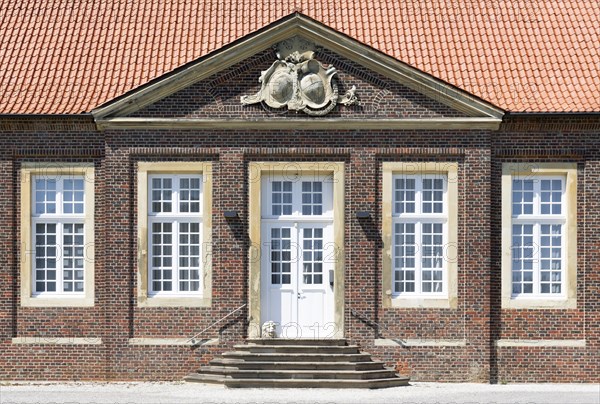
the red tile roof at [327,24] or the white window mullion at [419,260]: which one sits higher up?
the red tile roof at [327,24]

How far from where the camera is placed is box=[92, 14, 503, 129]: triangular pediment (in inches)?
1144

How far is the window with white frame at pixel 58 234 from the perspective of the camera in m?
30.0

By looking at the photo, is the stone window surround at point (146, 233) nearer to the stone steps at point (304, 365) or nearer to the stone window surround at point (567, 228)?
the stone steps at point (304, 365)

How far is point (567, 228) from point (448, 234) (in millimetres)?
2368

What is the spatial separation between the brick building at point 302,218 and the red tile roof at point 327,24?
316mm

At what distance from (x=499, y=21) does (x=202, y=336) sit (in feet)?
30.6

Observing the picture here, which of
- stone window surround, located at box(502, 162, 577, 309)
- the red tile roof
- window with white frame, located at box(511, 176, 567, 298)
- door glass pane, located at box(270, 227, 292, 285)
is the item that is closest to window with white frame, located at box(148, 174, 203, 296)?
door glass pane, located at box(270, 227, 292, 285)

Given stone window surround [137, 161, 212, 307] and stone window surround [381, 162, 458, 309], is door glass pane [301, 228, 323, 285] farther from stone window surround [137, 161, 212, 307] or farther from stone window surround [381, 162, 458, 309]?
stone window surround [137, 161, 212, 307]

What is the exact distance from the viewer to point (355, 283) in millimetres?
29312

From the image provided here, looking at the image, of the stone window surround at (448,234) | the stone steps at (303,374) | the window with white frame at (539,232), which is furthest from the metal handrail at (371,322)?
the window with white frame at (539,232)

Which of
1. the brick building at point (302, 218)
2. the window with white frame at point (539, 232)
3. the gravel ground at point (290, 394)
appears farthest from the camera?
the window with white frame at point (539, 232)

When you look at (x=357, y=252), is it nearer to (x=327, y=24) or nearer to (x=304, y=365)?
(x=304, y=365)

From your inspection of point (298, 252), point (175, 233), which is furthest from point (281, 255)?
point (175, 233)

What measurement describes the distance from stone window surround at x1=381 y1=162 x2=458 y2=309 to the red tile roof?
1832mm
